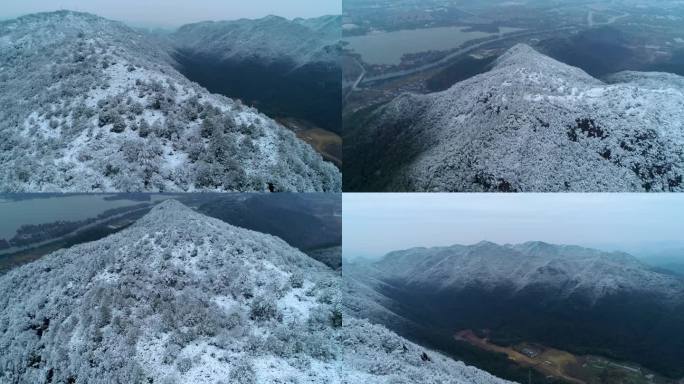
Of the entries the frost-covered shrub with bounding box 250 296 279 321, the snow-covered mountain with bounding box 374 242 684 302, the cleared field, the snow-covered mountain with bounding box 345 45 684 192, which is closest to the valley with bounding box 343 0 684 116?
the snow-covered mountain with bounding box 345 45 684 192

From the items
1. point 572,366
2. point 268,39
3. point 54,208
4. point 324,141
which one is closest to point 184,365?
point 54,208

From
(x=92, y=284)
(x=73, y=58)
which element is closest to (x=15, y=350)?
(x=92, y=284)

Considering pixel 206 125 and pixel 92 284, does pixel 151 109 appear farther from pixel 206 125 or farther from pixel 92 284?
pixel 92 284

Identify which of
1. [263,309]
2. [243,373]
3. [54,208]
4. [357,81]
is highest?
[357,81]

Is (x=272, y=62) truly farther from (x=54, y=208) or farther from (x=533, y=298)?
(x=533, y=298)

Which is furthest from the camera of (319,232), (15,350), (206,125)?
(319,232)
